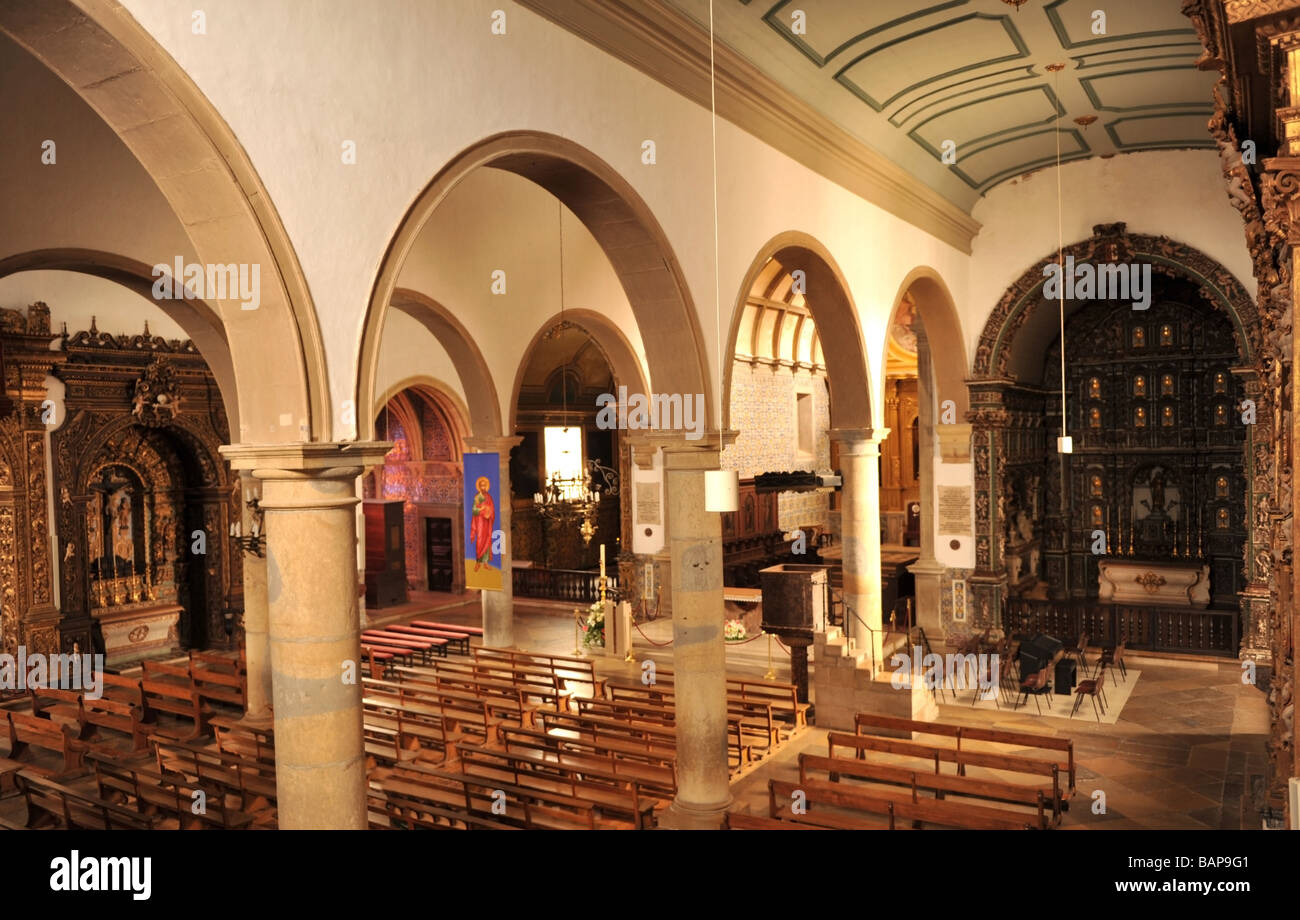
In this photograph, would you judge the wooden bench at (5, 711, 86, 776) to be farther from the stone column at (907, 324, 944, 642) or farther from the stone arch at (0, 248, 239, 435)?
Answer: the stone column at (907, 324, 944, 642)

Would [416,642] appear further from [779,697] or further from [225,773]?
[225,773]

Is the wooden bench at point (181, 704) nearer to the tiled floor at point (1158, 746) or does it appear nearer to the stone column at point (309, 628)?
the tiled floor at point (1158, 746)

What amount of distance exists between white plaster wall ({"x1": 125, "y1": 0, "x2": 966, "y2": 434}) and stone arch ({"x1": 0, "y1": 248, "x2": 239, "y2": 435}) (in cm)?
371

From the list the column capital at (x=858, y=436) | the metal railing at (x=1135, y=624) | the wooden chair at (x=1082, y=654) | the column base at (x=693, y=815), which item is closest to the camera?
the column base at (x=693, y=815)

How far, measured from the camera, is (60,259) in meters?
9.71

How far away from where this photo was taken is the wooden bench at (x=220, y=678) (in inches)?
Answer: 532

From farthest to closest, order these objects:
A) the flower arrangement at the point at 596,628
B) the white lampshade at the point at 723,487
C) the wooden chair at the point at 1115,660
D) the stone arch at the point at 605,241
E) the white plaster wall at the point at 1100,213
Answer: the flower arrangement at the point at 596,628, the white plaster wall at the point at 1100,213, the wooden chair at the point at 1115,660, the white lampshade at the point at 723,487, the stone arch at the point at 605,241

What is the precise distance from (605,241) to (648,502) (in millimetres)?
11315

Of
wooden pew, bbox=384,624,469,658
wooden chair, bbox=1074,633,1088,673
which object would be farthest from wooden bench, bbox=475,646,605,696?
Result: wooden chair, bbox=1074,633,1088,673

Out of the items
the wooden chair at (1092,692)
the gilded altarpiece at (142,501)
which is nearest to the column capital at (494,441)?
the gilded altarpiece at (142,501)

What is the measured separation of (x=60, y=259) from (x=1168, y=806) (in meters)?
12.0

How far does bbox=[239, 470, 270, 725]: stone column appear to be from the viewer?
11875 millimetres

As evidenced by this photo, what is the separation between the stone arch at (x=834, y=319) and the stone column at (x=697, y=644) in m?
2.52
